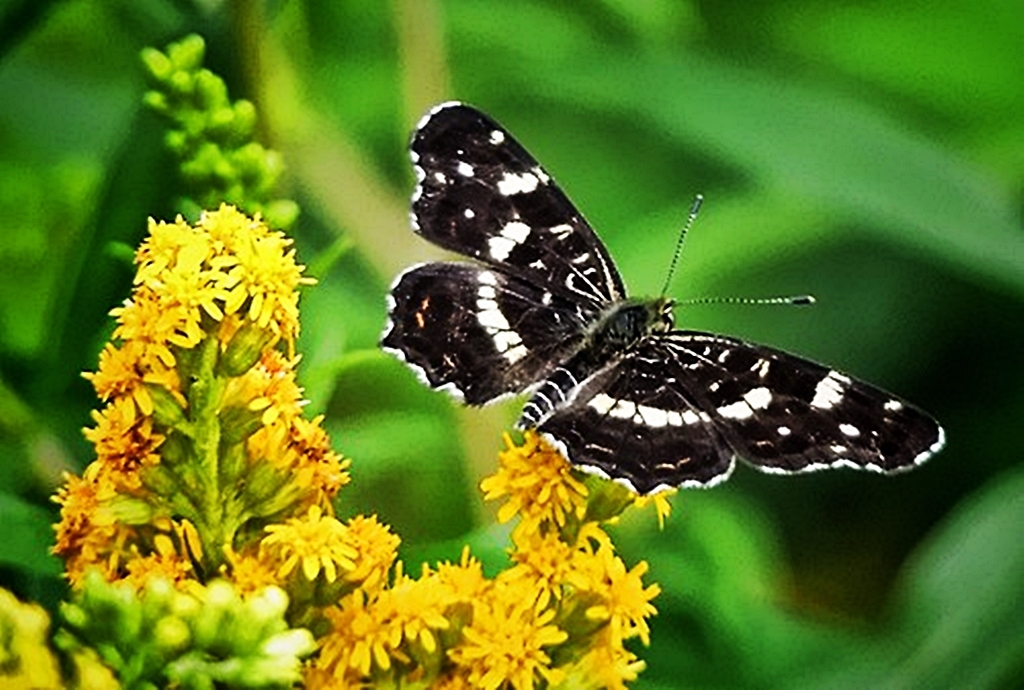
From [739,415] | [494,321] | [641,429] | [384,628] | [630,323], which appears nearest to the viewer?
[384,628]

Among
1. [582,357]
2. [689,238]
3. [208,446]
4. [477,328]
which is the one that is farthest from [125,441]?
[689,238]

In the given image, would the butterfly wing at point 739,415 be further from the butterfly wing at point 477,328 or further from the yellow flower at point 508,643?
the yellow flower at point 508,643

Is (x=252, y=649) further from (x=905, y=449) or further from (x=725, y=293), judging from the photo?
(x=725, y=293)

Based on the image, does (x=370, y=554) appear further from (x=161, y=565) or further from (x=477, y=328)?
(x=477, y=328)

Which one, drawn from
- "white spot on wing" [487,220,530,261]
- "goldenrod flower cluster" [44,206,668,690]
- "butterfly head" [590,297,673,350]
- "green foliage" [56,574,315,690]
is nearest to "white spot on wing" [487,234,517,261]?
"white spot on wing" [487,220,530,261]

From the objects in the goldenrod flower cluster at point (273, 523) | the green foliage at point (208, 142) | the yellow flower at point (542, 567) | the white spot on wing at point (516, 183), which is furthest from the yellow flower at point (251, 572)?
the white spot on wing at point (516, 183)

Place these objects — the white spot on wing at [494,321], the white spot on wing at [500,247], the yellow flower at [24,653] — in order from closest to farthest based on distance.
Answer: the yellow flower at [24,653]
the white spot on wing at [494,321]
the white spot on wing at [500,247]
